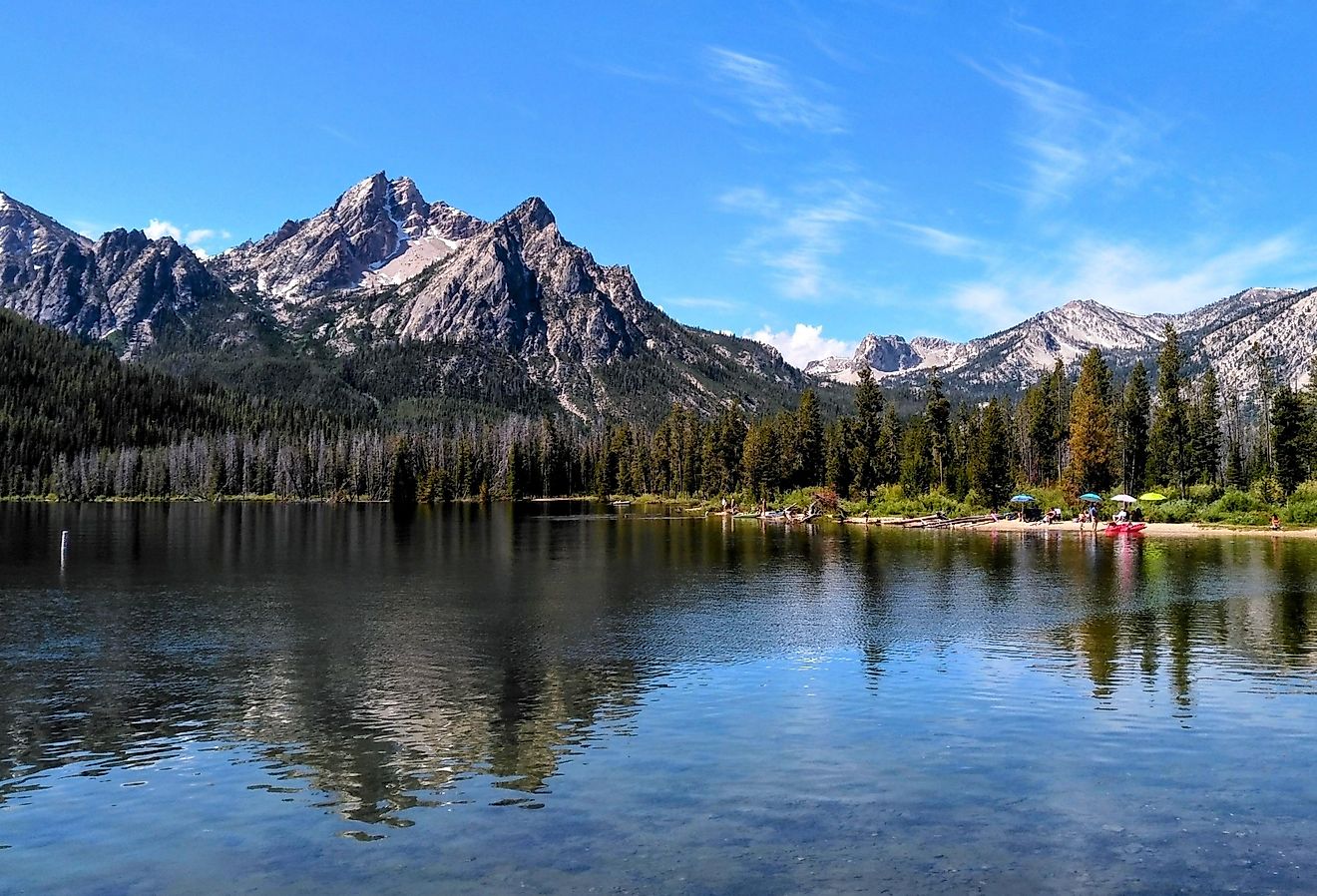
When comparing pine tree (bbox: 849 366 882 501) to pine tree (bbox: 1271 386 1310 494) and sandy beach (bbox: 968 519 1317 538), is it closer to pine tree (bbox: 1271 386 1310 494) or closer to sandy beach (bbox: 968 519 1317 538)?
sandy beach (bbox: 968 519 1317 538)

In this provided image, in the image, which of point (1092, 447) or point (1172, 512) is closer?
point (1172, 512)

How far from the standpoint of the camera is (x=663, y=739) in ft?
79.2

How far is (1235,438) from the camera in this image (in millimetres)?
185375

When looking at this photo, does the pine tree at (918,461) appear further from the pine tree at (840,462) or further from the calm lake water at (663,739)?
the calm lake water at (663,739)

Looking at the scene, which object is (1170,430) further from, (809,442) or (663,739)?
(663,739)

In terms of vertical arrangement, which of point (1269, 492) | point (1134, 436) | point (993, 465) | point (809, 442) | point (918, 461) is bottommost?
point (1269, 492)

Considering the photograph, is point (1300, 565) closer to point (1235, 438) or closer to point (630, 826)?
point (630, 826)

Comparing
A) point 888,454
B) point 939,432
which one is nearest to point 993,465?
point 939,432

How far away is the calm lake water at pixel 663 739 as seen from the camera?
16469 mm

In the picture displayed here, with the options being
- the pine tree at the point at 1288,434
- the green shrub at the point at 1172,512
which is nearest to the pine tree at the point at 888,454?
the green shrub at the point at 1172,512

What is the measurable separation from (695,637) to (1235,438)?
184555 millimetres

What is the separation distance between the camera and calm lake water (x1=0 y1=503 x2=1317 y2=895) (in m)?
16.5

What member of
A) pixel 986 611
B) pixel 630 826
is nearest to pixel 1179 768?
pixel 630 826

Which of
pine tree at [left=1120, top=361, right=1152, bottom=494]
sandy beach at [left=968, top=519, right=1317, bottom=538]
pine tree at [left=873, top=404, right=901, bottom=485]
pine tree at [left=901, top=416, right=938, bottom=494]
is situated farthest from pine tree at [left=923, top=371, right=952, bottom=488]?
sandy beach at [left=968, top=519, right=1317, bottom=538]
